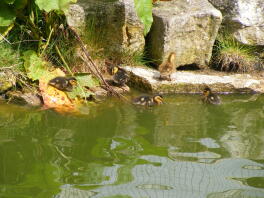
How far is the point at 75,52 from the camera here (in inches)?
276

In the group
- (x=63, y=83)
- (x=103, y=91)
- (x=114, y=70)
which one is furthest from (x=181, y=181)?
(x=114, y=70)

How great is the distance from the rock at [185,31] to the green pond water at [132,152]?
132 centimetres

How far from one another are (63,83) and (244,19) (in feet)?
10.3

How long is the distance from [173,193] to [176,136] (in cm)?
128

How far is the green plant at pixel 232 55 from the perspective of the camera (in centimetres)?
770

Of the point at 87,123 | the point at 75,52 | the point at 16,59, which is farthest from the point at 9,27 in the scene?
the point at 87,123

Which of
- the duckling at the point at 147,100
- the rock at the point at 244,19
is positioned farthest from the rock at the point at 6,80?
the rock at the point at 244,19

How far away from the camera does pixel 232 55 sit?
7723 mm

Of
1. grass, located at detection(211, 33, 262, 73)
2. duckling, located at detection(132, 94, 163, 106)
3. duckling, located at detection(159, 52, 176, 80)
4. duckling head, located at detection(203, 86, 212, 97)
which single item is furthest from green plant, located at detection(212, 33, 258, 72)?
duckling, located at detection(132, 94, 163, 106)

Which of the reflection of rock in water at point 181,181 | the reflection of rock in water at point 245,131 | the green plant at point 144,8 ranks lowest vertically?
the reflection of rock in water at point 245,131

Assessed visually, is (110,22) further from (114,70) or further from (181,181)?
(181,181)

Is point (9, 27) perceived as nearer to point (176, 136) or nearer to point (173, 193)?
point (176, 136)

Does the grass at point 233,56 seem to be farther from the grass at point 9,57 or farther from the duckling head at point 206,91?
the grass at point 9,57

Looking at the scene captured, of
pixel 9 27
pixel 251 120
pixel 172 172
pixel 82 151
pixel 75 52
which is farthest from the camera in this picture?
pixel 75 52
